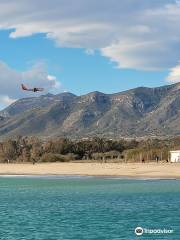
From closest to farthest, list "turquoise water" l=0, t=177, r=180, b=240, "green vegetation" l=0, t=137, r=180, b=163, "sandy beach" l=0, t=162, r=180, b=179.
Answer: "turquoise water" l=0, t=177, r=180, b=240, "sandy beach" l=0, t=162, r=180, b=179, "green vegetation" l=0, t=137, r=180, b=163

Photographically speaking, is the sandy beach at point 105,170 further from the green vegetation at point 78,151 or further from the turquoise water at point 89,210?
the green vegetation at point 78,151

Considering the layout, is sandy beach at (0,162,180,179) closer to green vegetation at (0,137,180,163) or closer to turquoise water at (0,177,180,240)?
turquoise water at (0,177,180,240)

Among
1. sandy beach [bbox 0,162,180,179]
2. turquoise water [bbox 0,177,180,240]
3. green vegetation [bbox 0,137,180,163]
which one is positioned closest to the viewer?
turquoise water [bbox 0,177,180,240]

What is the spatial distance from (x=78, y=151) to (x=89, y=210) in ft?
245

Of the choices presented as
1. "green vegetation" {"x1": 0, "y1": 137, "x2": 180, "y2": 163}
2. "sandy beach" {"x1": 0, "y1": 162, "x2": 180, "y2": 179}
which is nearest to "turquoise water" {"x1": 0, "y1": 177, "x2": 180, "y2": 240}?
"sandy beach" {"x1": 0, "y1": 162, "x2": 180, "y2": 179}

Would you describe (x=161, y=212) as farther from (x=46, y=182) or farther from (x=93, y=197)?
(x=46, y=182)

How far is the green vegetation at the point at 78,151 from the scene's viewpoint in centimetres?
9871

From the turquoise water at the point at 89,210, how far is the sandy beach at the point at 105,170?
895 cm

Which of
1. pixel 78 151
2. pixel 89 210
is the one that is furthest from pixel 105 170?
pixel 89 210

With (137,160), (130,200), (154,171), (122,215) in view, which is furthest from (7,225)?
(137,160)

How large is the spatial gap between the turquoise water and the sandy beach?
29.4 ft

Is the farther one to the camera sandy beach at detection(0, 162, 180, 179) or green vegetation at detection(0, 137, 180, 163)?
green vegetation at detection(0, 137, 180, 163)

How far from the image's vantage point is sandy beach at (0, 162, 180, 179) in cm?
7081

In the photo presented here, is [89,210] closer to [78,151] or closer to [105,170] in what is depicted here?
[105,170]
